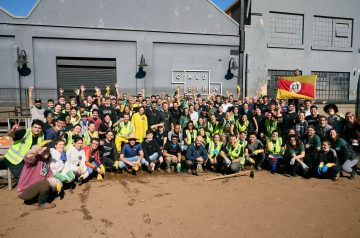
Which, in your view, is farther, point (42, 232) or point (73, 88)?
point (73, 88)

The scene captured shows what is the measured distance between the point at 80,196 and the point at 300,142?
238 inches

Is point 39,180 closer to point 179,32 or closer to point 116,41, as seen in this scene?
point 116,41

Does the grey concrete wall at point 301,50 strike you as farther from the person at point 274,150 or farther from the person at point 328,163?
the person at point 328,163

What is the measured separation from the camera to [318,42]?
17344mm

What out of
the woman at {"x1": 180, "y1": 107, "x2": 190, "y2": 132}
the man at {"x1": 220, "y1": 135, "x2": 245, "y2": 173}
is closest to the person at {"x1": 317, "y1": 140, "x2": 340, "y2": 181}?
the man at {"x1": 220, "y1": 135, "x2": 245, "y2": 173}

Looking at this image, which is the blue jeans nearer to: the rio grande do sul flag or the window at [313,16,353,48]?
the rio grande do sul flag

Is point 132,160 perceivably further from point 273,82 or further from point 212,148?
point 273,82

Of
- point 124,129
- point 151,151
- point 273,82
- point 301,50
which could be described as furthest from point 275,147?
point 301,50

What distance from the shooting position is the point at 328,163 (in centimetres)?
728

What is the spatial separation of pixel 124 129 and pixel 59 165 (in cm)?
270

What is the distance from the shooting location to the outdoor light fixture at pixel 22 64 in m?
12.6

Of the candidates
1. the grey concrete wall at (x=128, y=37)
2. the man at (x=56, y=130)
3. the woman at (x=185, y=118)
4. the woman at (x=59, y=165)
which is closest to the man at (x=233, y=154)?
the woman at (x=185, y=118)

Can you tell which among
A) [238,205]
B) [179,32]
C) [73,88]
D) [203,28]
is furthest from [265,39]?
[238,205]

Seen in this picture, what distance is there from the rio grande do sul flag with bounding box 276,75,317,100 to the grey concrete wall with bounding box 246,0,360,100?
554 centimetres
